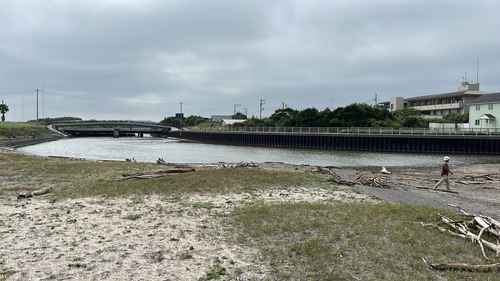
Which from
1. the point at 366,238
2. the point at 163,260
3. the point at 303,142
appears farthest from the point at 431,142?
the point at 163,260

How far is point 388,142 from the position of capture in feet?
173

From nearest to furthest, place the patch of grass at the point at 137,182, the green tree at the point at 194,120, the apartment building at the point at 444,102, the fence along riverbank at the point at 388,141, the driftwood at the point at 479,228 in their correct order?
the driftwood at the point at 479,228, the patch of grass at the point at 137,182, the fence along riverbank at the point at 388,141, the apartment building at the point at 444,102, the green tree at the point at 194,120

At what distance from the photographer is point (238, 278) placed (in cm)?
610

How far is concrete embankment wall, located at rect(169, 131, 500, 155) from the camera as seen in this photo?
47.9 metres

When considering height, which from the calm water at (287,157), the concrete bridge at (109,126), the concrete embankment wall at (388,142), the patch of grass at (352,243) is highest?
→ the concrete bridge at (109,126)

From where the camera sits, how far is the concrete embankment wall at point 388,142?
47.9 m

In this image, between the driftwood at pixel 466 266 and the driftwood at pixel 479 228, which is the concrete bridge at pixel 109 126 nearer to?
the driftwood at pixel 479 228

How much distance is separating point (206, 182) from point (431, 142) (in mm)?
45977

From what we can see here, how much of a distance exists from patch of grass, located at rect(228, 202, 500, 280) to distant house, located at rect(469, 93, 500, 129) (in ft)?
196

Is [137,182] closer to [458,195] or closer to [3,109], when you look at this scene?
[458,195]

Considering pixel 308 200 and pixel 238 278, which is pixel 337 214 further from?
pixel 238 278

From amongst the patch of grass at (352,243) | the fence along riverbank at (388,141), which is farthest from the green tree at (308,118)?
the patch of grass at (352,243)

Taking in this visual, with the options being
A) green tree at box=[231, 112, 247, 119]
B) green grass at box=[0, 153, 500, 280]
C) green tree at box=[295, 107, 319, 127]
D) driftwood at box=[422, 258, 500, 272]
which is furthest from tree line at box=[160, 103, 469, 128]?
green tree at box=[231, 112, 247, 119]

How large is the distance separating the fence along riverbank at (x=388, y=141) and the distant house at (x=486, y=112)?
35.1 feet
